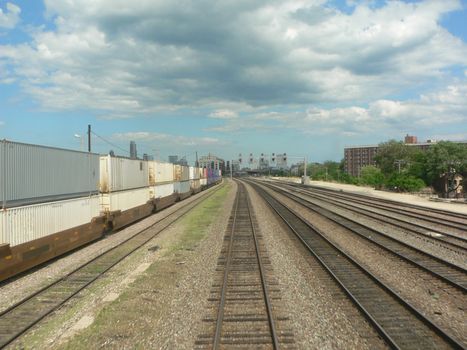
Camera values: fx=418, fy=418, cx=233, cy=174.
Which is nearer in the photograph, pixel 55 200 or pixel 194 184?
pixel 55 200

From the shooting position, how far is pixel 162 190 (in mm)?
31234

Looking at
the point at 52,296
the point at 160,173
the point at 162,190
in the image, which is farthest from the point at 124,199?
the point at 52,296

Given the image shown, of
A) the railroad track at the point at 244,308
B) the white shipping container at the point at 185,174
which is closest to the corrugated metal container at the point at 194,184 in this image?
the white shipping container at the point at 185,174

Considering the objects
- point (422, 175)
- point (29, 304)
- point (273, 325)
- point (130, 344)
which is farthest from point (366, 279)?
point (422, 175)

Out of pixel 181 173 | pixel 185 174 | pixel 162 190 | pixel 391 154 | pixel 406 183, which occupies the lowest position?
pixel 406 183

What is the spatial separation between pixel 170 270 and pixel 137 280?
139cm

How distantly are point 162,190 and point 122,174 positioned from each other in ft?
33.5

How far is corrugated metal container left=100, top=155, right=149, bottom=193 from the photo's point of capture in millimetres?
18812

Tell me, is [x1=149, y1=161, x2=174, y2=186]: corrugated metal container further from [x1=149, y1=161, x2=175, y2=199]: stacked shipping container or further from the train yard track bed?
the train yard track bed

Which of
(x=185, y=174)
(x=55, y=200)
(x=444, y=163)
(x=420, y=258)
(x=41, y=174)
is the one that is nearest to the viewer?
(x=41, y=174)

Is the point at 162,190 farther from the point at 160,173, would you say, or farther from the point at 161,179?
the point at 160,173

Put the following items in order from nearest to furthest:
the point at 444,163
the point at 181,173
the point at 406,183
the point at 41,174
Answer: the point at 41,174, the point at 181,173, the point at 444,163, the point at 406,183

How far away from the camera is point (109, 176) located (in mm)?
18859

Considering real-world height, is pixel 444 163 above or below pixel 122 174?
above
